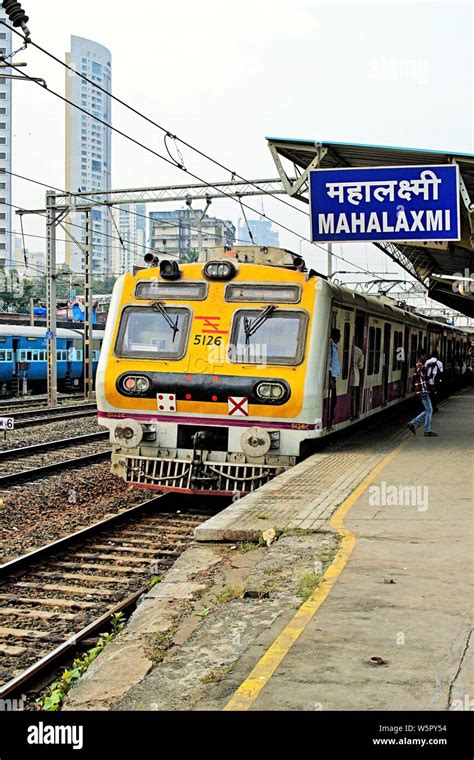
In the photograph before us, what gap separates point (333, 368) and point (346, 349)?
1.20 m

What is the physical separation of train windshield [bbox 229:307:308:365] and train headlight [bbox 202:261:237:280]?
54 cm

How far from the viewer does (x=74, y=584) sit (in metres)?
7.76

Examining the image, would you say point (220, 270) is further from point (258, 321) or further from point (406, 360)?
point (406, 360)

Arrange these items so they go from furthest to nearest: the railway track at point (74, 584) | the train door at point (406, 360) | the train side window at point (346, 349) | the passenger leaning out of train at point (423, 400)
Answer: the train door at point (406, 360), the passenger leaning out of train at point (423, 400), the train side window at point (346, 349), the railway track at point (74, 584)

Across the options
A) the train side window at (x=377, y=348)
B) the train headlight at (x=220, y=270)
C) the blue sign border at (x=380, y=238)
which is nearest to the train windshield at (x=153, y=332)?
the train headlight at (x=220, y=270)

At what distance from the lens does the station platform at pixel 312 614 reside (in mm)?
4125

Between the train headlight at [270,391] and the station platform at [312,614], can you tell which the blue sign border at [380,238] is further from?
the station platform at [312,614]

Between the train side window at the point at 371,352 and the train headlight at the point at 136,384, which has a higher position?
the train side window at the point at 371,352

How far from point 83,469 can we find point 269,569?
8.17m

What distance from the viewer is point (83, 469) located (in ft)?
45.9

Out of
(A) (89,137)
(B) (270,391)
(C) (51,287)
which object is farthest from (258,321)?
(A) (89,137)

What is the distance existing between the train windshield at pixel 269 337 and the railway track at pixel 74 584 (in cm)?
210

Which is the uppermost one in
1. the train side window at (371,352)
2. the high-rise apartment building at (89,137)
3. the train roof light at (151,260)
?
the high-rise apartment building at (89,137)

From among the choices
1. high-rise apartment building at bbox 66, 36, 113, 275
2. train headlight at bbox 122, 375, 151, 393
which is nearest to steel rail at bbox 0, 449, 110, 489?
train headlight at bbox 122, 375, 151, 393
